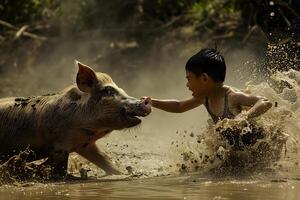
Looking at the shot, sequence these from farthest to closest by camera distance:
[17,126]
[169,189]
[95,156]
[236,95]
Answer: [95,156] < [17,126] < [236,95] < [169,189]

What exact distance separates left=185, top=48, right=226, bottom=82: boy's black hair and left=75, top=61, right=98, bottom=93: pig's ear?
0.97m

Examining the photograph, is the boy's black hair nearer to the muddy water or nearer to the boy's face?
the boy's face

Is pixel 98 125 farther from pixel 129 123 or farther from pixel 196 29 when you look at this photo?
pixel 196 29

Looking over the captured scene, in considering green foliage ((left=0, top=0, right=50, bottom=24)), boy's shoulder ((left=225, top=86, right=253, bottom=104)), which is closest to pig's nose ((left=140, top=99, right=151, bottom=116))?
boy's shoulder ((left=225, top=86, right=253, bottom=104))

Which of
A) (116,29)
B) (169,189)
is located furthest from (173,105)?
(116,29)

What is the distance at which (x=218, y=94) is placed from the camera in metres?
7.63

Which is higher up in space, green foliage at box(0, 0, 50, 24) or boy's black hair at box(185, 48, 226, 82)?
green foliage at box(0, 0, 50, 24)

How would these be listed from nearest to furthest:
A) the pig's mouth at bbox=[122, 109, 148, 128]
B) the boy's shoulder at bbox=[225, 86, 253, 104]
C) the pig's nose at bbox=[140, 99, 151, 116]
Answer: the boy's shoulder at bbox=[225, 86, 253, 104], the pig's nose at bbox=[140, 99, 151, 116], the pig's mouth at bbox=[122, 109, 148, 128]

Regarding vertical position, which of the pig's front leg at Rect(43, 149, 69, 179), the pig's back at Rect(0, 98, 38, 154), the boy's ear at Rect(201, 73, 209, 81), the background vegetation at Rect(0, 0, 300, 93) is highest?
the background vegetation at Rect(0, 0, 300, 93)

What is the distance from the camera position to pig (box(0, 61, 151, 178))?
7688 millimetres

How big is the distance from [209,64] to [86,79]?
4.05 feet

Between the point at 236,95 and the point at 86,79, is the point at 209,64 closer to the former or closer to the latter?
the point at 236,95

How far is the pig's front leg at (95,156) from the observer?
7988 mm

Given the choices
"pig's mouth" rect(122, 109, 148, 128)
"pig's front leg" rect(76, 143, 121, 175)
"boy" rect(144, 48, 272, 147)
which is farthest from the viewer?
"pig's front leg" rect(76, 143, 121, 175)
